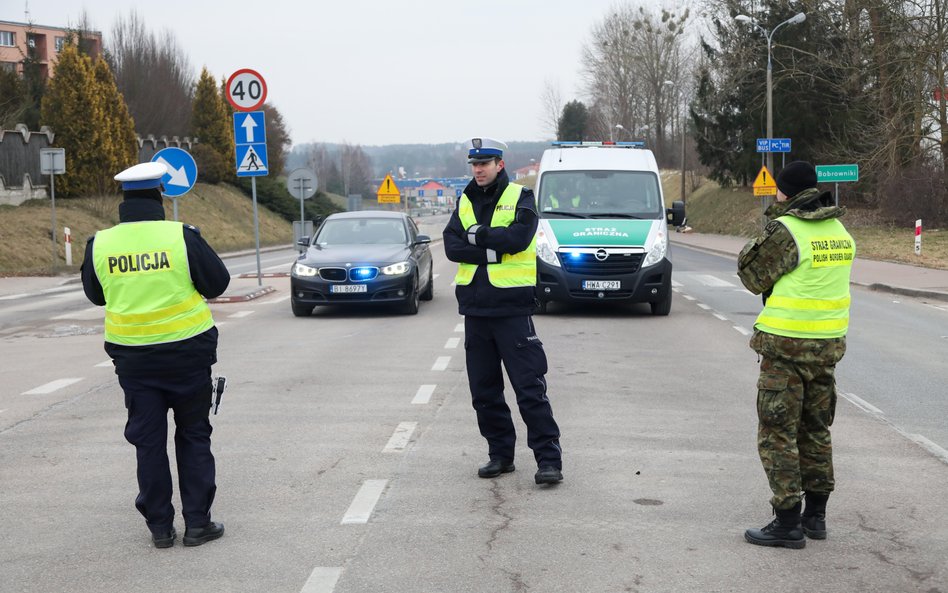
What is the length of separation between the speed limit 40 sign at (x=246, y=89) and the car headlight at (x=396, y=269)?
5.42 metres

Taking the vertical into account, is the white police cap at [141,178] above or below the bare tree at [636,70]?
below

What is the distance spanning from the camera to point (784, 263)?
16.6 feet

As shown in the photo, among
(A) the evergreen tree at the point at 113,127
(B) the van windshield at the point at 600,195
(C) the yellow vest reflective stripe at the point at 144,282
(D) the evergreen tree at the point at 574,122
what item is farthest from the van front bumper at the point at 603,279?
(D) the evergreen tree at the point at 574,122

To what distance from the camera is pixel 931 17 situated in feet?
115

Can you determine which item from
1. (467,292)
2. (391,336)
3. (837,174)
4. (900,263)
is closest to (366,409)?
(467,292)

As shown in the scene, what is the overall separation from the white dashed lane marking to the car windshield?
273 inches

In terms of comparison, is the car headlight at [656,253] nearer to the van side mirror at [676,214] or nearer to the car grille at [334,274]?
the van side mirror at [676,214]

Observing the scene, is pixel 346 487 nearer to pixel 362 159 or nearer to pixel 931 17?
pixel 931 17

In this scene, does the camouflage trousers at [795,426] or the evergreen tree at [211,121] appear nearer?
the camouflage trousers at [795,426]

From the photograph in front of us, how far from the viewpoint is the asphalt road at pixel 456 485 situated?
15.3ft

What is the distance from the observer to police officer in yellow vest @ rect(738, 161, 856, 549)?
16.4 feet

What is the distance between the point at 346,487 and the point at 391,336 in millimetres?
7593

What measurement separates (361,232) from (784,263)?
12.6 metres

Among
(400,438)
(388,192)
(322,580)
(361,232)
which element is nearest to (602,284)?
(361,232)
